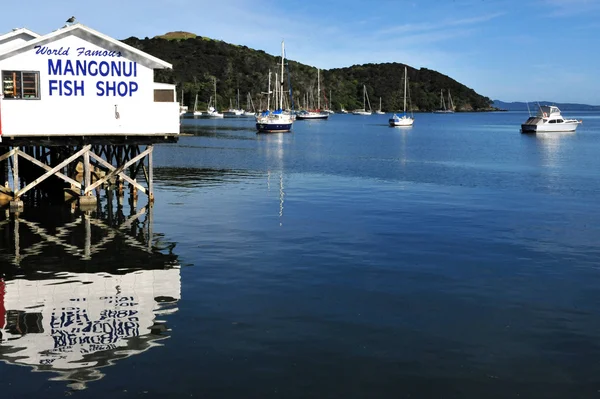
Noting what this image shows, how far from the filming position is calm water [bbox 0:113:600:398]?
38.7 ft

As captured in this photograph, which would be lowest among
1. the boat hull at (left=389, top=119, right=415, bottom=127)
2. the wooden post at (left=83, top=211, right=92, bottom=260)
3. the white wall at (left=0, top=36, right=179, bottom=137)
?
the wooden post at (left=83, top=211, right=92, bottom=260)

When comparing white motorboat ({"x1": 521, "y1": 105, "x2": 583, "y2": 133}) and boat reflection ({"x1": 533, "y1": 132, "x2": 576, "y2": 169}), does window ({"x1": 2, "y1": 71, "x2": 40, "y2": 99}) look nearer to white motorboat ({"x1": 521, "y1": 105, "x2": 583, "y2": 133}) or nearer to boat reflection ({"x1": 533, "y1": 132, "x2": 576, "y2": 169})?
boat reflection ({"x1": 533, "y1": 132, "x2": 576, "y2": 169})

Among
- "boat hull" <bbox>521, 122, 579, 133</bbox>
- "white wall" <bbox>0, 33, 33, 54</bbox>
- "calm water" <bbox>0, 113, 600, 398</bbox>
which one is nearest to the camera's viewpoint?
"calm water" <bbox>0, 113, 600, 398</bbox>

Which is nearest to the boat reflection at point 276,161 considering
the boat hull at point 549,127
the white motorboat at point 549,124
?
the boat hull at point 549,127

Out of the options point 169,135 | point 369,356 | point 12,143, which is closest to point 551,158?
point 169,135

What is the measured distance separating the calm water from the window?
5158mm

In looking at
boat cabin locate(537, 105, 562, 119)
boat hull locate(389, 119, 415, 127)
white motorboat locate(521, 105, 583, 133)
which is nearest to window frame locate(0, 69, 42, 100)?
white motorboat locate(521, 105, 583, 133)

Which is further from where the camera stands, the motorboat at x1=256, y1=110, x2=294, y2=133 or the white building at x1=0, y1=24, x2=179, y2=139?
the motorboat at x1=256, y1=110, x2=294, y2=133

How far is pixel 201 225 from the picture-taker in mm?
26516

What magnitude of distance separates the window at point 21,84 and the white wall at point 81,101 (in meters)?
0.18

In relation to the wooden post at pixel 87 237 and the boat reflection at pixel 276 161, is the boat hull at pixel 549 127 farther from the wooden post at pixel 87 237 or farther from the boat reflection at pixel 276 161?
the wooden post at pixel 87 237

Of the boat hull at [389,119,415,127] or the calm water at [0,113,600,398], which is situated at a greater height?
the boat hull at [389,119,415,127]

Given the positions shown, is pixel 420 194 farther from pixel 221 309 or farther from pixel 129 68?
pixel 221 309

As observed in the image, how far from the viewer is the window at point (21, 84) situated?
26.9m
